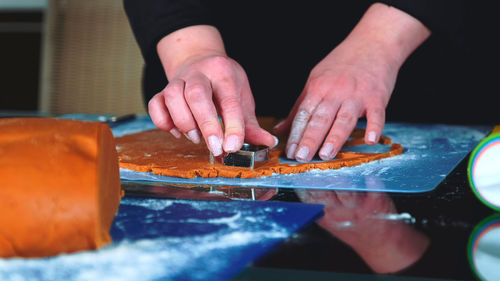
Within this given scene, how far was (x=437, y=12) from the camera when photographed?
1.10 m

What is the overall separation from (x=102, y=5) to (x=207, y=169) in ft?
6.28

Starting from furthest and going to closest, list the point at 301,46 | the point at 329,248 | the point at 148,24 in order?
the point at 301,46 → the point at 148,24 → the point at 329,248

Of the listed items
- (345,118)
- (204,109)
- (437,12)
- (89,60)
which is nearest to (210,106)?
(204,109)

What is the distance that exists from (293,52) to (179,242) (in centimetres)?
105

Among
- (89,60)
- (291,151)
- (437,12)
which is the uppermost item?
(437,12)

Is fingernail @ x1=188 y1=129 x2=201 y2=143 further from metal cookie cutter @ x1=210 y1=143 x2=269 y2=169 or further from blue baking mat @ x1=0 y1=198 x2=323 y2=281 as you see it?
blue baking mat @ x1=0 y1=198 x2=323 y2=281

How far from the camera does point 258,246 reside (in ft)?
1.46

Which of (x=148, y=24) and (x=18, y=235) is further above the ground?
(x=148, y=24)

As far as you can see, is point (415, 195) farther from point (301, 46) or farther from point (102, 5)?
point (102, 5)

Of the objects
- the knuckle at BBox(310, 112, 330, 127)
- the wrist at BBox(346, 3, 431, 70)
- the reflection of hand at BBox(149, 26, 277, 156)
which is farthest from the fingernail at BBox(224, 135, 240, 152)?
the wrist at BBox(346, 3, 431, 70)

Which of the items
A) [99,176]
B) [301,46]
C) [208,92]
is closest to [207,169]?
[208,92]

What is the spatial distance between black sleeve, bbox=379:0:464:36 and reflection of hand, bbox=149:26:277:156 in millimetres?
394

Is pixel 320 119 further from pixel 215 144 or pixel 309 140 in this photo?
pixel 215 144

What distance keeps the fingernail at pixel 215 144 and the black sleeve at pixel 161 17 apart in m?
0.44
